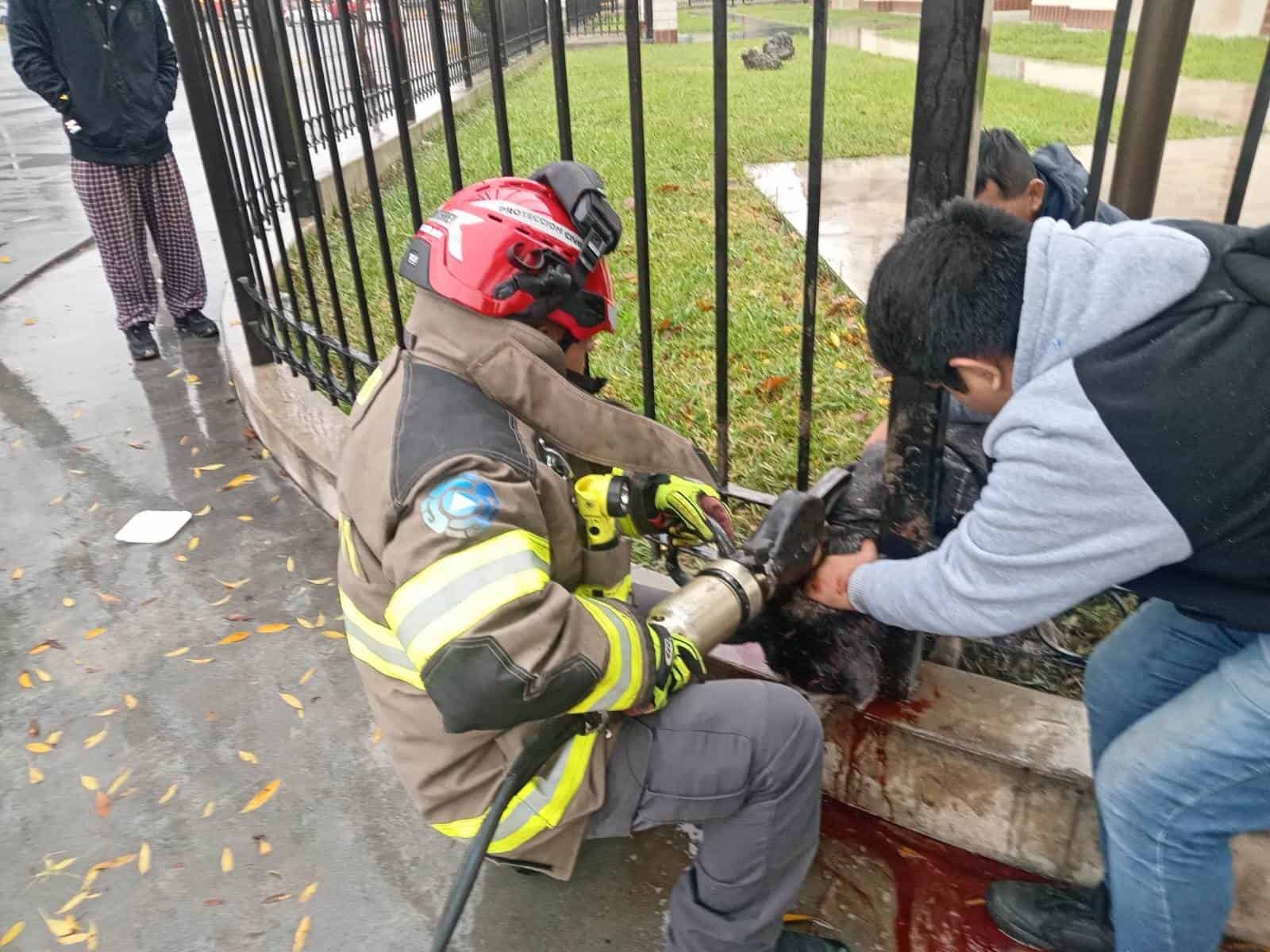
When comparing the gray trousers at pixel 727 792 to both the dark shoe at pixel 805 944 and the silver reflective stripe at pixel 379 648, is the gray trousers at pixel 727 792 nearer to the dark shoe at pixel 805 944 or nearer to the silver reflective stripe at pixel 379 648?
the dark shoe at pixel 805 944

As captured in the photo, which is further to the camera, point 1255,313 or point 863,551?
point 863,551

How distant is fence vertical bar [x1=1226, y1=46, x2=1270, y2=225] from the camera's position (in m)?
1.92

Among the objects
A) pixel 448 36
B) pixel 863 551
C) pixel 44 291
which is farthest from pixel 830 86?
pixel 863 551

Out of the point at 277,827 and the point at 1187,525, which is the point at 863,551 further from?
the point at 277,827

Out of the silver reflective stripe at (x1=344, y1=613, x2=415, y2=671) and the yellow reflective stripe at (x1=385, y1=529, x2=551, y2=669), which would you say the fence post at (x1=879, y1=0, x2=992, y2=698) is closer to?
the yellow reflective stripe at (x1=385, y1=529, x2=551, y2=669)

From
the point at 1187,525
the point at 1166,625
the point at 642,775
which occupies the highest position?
the point at 1187,525

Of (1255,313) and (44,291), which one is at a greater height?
(1255,313)

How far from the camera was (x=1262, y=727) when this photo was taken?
5.19 feet

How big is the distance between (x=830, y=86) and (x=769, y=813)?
1110 centimetres

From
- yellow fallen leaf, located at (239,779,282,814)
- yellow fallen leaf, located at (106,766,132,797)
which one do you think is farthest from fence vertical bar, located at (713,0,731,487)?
yellow fallen leaf, located at (106,766,132,797)

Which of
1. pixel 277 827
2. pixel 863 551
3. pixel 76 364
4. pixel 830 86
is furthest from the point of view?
pixel 830 86

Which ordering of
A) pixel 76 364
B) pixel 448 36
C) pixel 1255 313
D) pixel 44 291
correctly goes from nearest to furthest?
pixel 1255 313 < pixel 76 364 < pixel 44 291 < pixel 448 36

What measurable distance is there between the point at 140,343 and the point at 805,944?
198 inches

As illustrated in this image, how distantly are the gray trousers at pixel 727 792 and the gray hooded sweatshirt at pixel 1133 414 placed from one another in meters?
0.60
